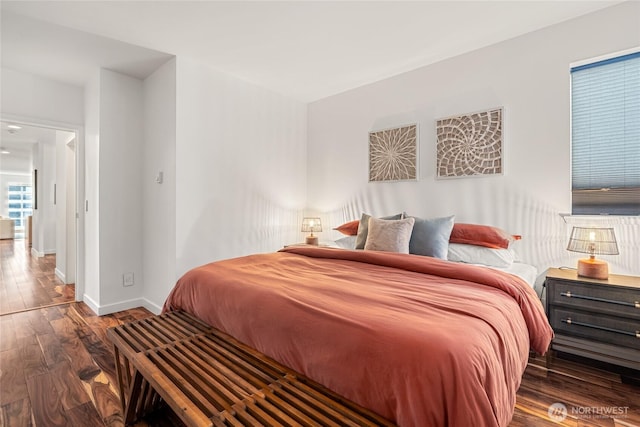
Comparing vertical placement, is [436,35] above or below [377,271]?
above

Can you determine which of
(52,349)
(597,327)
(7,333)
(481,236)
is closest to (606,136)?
(481,236)

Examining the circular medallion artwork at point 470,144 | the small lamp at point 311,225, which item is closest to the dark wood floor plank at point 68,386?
the small lamp at point 311,225

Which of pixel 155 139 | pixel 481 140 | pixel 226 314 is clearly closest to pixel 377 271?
pixel 226 314

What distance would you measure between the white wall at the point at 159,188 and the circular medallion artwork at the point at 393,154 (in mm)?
2134

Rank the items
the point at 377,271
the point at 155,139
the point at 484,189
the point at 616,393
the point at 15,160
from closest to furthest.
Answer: the point at 616,393 → the point at 377,271 → the point at 484,189 → the point at 155,139 → the point at 15,160

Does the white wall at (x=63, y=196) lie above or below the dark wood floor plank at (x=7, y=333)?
above

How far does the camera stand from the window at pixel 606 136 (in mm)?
2154

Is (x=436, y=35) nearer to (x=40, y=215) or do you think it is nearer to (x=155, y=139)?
(x=155, y=139)

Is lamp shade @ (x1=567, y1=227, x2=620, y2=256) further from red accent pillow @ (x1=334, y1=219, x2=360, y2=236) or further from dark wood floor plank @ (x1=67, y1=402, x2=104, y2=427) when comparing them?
dark wood floor plank @ (x1=67, y1=402, x2=104, y2=427)

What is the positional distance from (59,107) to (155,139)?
1.23m

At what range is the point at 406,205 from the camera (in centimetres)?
324

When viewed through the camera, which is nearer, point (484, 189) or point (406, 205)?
point (484, 189)

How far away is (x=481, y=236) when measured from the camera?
2.43 m

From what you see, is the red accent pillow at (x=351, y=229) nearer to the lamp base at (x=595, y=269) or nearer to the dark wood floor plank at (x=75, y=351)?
the lamp base at (x=595, y=269)
